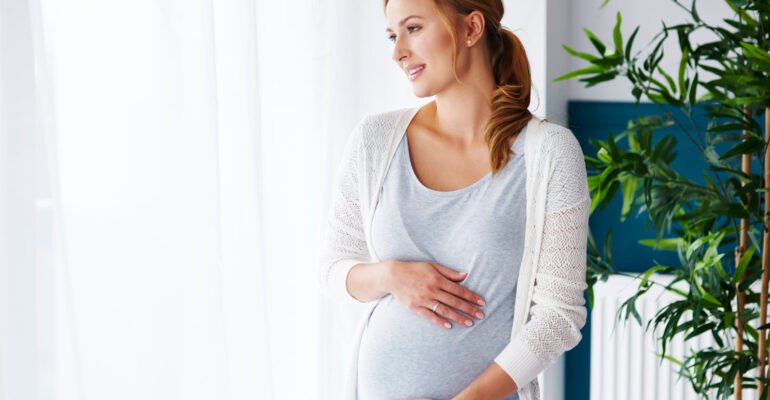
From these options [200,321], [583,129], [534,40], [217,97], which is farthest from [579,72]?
[200,321]

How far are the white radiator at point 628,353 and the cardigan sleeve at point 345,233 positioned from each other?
4.19 feet

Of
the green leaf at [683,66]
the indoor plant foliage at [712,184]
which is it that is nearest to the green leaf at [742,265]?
the indoor plant foliage at [712,184]

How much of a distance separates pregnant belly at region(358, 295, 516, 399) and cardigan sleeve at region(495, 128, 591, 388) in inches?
1.4

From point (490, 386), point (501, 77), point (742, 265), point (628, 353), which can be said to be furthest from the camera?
point (628, 353)

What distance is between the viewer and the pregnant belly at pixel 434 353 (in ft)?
4.41

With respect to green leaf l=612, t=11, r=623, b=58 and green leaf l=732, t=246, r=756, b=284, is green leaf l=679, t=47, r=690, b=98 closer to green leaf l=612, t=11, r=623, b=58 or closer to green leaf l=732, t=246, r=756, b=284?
green leaf l=612, t=11, r=623, b=58

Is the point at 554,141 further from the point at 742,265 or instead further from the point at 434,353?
the point at 742,265

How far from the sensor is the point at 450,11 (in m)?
1.38

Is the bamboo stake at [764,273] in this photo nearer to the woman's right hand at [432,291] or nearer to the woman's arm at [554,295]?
the woman's arm at [554,295]

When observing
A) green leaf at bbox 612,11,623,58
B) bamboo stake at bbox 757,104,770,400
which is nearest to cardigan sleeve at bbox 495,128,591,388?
green leaf at bbox 612,11,623,58

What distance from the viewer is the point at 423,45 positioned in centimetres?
138

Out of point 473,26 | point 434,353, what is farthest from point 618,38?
point 434,353

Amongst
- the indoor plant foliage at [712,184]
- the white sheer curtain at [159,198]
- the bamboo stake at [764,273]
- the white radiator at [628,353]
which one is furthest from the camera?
the white radiator at [628,353]

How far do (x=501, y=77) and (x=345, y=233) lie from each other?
36 centimetres
